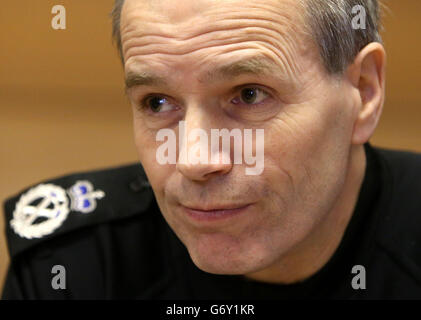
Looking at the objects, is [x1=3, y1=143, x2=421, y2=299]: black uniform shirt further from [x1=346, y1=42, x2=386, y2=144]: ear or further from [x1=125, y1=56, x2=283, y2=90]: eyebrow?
[x1=125, y1=56, x2=283, y2=90]: eyebrow

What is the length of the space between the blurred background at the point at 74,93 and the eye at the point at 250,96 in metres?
1.24

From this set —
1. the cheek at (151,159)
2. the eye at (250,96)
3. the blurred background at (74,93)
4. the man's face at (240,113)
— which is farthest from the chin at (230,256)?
the blurred background at (74,93)

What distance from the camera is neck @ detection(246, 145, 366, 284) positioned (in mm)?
1534

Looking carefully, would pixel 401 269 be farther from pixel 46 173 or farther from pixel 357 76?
pixel 46 173

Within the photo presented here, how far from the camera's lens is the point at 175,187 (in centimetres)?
129

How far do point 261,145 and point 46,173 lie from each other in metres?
1.67

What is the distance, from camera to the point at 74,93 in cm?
259

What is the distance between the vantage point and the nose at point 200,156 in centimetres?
119

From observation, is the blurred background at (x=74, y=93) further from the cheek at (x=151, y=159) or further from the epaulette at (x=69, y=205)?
the cheek at (x=151, y=159)

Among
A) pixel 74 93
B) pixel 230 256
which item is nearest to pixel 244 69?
pixel 230 256

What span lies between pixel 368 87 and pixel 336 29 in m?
0.19

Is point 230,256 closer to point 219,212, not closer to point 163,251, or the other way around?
point 219,212

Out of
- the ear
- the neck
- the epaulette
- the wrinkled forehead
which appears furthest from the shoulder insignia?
the ear

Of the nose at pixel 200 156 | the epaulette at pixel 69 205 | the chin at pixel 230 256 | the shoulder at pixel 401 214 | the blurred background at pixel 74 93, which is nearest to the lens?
the nose at pixel 200 156
